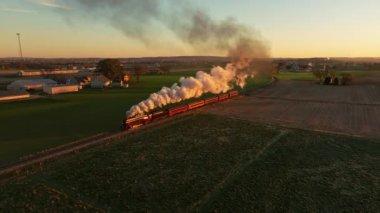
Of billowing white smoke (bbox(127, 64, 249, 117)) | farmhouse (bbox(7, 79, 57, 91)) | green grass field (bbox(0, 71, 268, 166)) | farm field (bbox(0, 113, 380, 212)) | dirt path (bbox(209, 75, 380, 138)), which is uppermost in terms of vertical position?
billowing white smoke (bbox(127, 64, 249, 117))

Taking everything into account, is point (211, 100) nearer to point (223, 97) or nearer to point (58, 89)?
point (223, 97)

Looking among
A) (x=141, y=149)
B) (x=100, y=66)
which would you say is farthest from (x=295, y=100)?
(x=100, y=66)

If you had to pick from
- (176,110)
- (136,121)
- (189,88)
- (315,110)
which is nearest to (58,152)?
(136,121)

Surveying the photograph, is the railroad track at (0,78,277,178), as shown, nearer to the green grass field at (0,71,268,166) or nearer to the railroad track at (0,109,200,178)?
the railroad track at (0,109,200,178)

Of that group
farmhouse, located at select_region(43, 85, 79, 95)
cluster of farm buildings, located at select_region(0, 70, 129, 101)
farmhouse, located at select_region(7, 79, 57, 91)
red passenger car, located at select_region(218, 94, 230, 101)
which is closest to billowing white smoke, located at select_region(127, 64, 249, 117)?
red passenger car, located at select_region(218, 94, 230, 101)

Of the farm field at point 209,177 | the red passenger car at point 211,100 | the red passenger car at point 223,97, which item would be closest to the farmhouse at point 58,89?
the red passenger car at point 211,100

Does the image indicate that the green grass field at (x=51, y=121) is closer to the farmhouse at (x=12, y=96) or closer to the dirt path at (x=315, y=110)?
the farmhouse at (x=12, y=96)

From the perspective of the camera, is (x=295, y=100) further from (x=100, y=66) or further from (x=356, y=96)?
(x=100, y=66)
